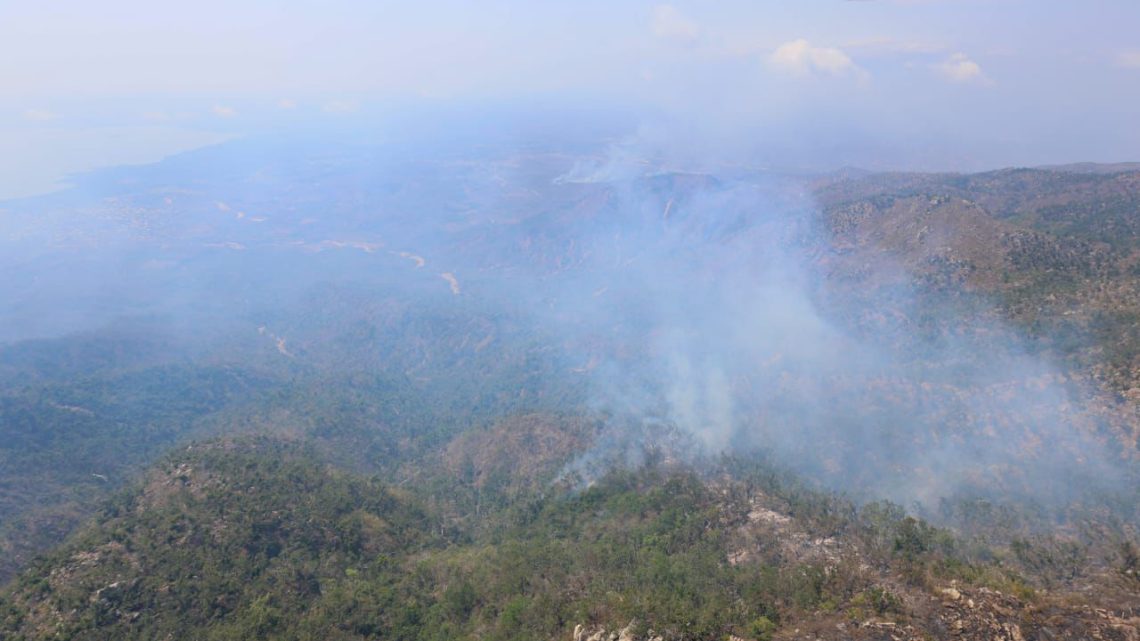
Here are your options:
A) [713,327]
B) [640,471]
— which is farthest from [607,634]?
[713,327]

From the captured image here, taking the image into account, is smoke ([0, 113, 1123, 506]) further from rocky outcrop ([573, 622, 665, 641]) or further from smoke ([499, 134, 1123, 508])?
rocky outcrop ([573, 622, 665, 641])

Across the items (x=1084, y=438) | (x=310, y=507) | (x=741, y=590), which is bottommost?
(x=310, y=507)

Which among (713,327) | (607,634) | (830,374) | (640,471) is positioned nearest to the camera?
(607,634)

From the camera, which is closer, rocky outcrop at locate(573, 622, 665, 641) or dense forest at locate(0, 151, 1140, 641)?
rocky outcrop at locate(573, 622, 665, 641)

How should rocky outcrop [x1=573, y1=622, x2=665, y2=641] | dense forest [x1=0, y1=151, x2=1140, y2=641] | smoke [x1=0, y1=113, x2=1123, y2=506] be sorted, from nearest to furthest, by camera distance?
rocky outcrop [x1=573, y1=622, x2=665, y2=641], dense forest [x1=0, y1=151, x2=1140, y2=641], smoke [x1=0, y1=113, x2=1123, y2=506]

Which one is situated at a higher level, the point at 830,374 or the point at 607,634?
the point at 830,374

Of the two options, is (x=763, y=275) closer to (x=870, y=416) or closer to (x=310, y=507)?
(x=870, y=416)

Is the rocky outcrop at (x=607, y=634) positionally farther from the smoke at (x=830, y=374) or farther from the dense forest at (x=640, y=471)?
the smoke at (x=830, y=374)

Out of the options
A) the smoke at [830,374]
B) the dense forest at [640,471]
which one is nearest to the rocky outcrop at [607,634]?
the dense forest at [640,471]

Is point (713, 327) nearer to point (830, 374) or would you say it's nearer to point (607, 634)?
point (830, 374)

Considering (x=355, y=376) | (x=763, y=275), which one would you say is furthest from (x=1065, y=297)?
(x=355, y=376)

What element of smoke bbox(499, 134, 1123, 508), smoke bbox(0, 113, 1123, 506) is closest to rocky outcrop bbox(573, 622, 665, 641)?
smoke bbox(0, 113, 1123, 506)
